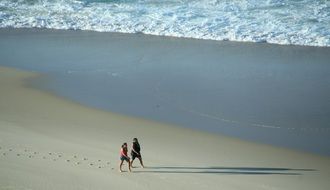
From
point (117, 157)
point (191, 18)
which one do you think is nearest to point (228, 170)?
point (117, 157)

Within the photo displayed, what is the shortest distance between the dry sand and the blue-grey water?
0.71m

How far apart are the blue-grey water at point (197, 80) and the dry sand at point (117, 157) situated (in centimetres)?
71

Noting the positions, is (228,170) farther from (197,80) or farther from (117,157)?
(197,80)

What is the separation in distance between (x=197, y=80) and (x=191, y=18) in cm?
885

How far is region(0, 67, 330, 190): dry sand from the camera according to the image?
43.1 ft

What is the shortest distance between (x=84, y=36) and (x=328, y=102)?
Answer: 12.9m

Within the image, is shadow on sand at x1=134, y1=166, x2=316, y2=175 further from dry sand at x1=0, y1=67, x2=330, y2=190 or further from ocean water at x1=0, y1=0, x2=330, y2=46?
ocean water at x1=0, y1=0, x2=330, y2=46

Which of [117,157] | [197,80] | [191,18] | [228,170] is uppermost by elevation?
[191,18]

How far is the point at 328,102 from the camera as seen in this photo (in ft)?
59.1

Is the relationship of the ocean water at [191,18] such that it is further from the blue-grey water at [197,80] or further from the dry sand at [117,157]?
the dry sand at [117,157]

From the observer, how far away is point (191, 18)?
92.9 ft

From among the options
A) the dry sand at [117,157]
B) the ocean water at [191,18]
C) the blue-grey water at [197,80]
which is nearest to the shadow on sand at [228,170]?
the dry sand at [117,157]

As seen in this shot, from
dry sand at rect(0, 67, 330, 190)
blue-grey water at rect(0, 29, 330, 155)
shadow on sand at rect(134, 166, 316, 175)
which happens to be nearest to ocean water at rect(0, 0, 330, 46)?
blue-grey water at rect(0, 29, 330, 155)

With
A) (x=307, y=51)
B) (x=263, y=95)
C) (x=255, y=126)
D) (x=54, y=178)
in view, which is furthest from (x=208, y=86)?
(x=54, y=178)
